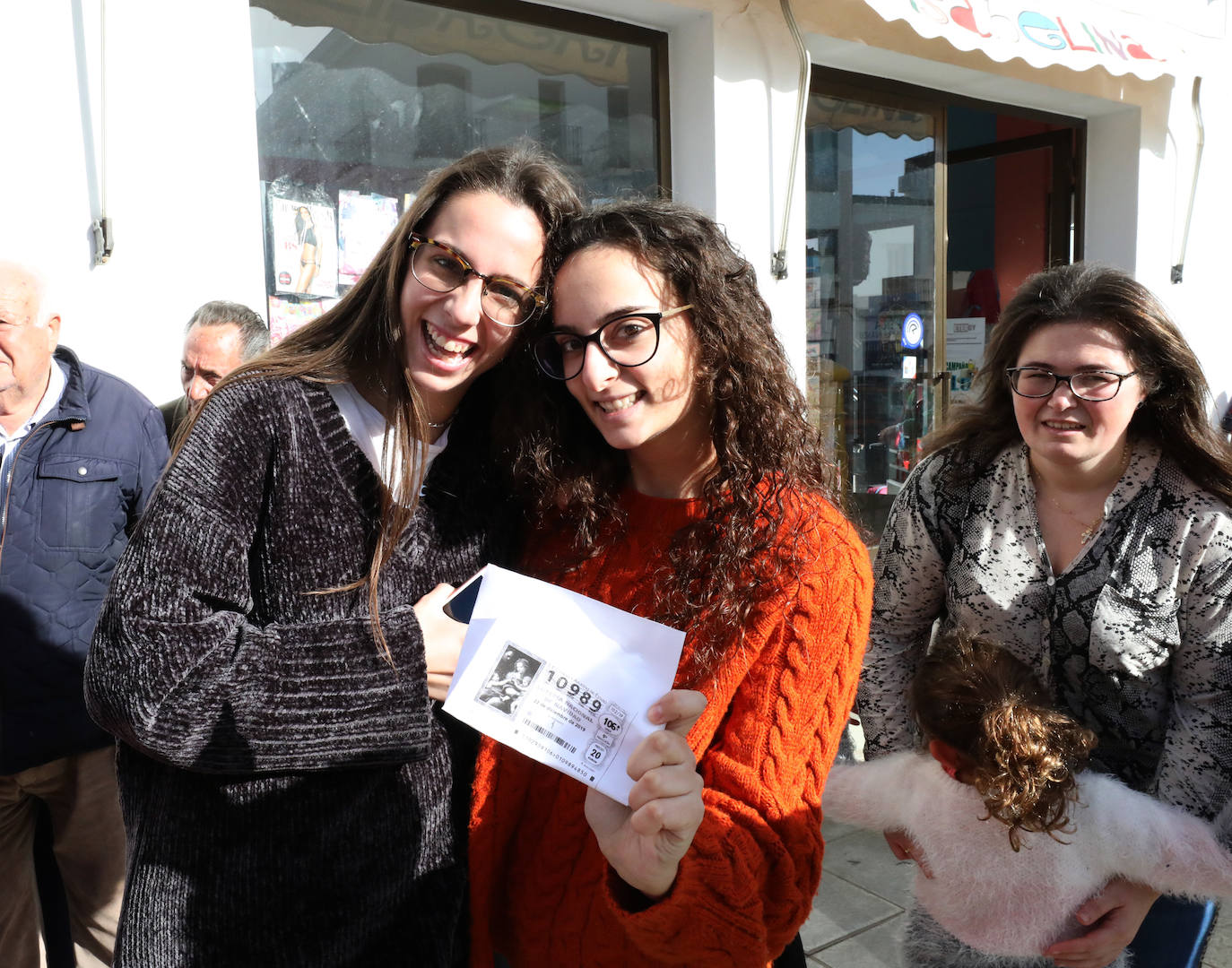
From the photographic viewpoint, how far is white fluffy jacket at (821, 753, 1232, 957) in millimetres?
1907

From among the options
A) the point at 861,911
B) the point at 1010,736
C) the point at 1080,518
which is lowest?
the point at 861,911

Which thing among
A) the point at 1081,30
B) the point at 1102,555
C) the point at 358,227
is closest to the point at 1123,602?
the point at 1102,555

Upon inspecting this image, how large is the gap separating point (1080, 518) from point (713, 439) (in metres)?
0.99

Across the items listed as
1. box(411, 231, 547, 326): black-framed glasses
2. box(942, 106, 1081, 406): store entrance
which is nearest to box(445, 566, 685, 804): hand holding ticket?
box(411, 231, 547, 326): black-framed glasses

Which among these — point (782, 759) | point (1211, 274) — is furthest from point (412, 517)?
point (1211, 274)

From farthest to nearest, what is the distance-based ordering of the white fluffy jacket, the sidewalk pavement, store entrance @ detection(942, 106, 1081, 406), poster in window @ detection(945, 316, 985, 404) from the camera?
1. poster in window @ detection(945, 316, 985, 404)
2. store entrance @ detection(942, 106, 1081, 406)
3. the sidewalk pavement
4. the white fluffy jacket

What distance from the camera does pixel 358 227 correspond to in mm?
4355

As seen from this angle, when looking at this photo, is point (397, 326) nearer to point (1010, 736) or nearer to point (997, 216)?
point (1010, 736)

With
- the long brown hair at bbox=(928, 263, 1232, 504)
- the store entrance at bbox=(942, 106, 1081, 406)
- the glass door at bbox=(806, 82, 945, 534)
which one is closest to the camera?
the long brown hair at bbox=(928, 263, 1232, 504)

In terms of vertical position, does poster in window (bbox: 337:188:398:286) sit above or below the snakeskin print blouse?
above

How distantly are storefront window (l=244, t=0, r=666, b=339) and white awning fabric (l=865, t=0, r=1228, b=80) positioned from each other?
1.40 meters

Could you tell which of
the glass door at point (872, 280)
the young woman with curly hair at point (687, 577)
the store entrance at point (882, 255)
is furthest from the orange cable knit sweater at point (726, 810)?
the glass door at point (872, 280)

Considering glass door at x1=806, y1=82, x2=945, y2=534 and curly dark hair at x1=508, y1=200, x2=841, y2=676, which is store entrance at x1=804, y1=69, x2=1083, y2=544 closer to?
glass door at x1=806, y1=82, x2=945, y2=534

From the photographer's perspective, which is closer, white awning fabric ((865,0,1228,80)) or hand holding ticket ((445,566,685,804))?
hand holding ticket ((445,566,685,804))
